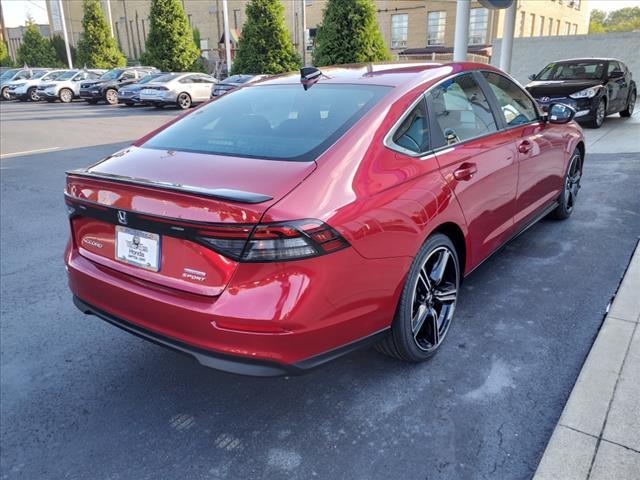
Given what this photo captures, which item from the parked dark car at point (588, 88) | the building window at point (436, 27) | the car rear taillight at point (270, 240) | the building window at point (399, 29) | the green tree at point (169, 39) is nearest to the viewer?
the car rear taillight at point (270, 240)

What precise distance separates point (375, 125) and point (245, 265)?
1.01m

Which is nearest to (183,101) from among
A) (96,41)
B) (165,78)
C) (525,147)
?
(165,78)

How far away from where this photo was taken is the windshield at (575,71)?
12.2 metres

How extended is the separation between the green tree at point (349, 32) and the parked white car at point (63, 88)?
43.4 feet

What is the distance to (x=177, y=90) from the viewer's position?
20.5m

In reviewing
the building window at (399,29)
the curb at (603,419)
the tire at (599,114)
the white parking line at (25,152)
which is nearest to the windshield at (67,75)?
the white parking line at (25,152)

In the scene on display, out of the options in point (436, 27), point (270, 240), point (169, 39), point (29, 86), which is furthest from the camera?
point (436, 27)

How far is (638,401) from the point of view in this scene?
8.40ft

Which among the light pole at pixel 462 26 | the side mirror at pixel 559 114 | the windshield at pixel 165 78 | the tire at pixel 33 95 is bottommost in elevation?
the tire at pixel 33 95

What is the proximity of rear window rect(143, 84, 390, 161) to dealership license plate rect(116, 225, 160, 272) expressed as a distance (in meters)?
0.57

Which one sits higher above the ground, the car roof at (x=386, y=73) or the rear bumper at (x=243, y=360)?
the car roof at (x=386, y=73)

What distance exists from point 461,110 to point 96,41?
129 ft

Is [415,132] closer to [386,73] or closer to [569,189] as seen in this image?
[386,73]

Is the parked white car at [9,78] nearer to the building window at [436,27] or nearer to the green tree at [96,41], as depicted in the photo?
the green tree at [96,41]
